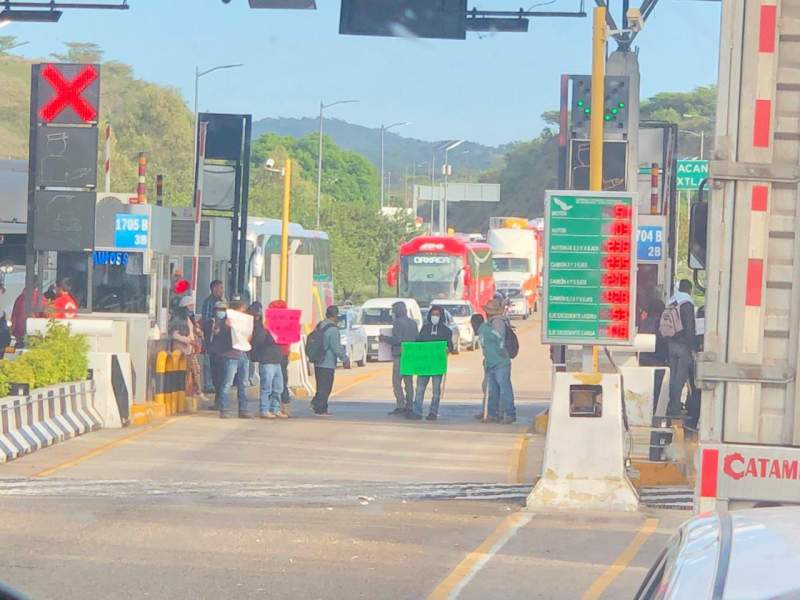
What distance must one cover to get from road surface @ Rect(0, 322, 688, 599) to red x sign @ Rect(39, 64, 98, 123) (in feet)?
13.8

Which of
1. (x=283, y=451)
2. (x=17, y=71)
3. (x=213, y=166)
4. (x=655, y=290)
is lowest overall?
(x=283, y=451)

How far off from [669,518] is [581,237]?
8.70 feet

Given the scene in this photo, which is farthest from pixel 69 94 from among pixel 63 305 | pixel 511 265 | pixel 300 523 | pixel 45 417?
pixel 511 265

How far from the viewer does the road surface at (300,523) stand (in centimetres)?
978

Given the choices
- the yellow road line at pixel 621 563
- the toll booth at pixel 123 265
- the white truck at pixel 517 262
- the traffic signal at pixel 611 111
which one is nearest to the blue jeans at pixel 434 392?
the toll booth at pixel 123 265

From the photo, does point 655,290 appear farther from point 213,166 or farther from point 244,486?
point 244,486

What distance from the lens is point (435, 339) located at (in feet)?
78.9

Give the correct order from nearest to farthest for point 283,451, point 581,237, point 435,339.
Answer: point 581,237, point 283,451, point 435,339

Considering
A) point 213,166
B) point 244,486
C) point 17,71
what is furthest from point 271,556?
point 17,71

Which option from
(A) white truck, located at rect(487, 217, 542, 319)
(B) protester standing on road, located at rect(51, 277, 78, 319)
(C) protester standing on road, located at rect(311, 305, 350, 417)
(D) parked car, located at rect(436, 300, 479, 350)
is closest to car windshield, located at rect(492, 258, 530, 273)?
(A) white truck, located at rect(487, 217, 542, 319)

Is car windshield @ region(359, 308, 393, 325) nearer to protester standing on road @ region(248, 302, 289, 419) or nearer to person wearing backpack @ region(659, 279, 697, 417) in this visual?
protester standing on road @ region(248, 302, 289, 419)

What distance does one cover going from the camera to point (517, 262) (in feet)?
239

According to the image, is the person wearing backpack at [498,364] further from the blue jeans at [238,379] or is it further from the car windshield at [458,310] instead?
the car windshield at [458,310]

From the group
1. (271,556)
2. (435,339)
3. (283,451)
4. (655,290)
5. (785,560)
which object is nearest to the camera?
(785,560)
